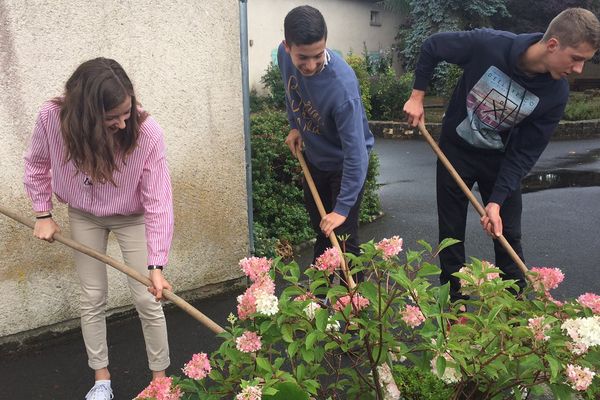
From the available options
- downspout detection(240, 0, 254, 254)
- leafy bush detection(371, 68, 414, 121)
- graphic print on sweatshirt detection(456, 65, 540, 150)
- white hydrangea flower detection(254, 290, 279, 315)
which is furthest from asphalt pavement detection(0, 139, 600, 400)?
leafy bush detection(371, 68, 414, 121)

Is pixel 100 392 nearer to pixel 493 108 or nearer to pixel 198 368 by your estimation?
pixel 198 368

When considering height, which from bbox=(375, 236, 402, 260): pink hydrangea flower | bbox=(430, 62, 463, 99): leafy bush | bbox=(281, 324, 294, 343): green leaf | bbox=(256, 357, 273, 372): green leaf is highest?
bbox=(375, 236, 402, 260): pink hydrangea flower

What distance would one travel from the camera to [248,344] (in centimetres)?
162

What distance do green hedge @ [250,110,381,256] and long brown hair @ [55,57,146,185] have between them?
92.2 inches

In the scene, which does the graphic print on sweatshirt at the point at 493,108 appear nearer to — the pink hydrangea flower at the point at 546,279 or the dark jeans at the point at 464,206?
the dark jeans at the point at 464,206

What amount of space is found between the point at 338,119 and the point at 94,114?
1177mm

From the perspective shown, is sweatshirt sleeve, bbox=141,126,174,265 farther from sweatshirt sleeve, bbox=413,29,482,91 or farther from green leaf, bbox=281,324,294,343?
Answer: sweatshirt sleeve, bbox=413,29,482,91

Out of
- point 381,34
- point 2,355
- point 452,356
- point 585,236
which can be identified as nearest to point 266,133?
point 2,355

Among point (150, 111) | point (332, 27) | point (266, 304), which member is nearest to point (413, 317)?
point (266, 304)

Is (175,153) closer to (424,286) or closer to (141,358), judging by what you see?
(141,358)

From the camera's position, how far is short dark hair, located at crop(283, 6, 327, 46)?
2.51 m

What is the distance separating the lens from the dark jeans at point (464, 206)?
311 cm

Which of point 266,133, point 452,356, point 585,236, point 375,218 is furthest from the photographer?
point 375,218

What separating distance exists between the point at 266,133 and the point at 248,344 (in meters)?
3.62
